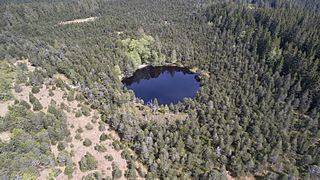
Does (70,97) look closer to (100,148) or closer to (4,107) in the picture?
(4,107)

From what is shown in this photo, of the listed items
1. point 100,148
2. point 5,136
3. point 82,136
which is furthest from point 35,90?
point 100,148

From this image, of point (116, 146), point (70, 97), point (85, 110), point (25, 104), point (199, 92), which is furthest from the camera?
point (199, 92)

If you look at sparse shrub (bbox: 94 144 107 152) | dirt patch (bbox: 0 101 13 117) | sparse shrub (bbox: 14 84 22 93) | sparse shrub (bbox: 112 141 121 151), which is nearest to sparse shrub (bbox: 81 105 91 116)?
sparse shrub (bbox: 94 144 107 152)

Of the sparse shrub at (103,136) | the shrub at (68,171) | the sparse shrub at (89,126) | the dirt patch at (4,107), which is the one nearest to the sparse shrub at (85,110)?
the sparse shrub at (89,126)

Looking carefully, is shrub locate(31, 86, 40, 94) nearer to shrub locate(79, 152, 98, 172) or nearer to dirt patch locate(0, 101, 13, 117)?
dirt patch locate(0, 101, 13, 117)

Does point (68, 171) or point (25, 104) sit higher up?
point (25, 104)

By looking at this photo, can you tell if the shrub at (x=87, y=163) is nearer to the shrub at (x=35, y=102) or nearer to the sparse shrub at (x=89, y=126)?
the sparse shrub at (x=89, y=126)

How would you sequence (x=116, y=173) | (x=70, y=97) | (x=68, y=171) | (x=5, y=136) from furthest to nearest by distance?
(x=70, y=97) < (x=5, y=136) < (x=68, y=171) < (x=116, y=173)

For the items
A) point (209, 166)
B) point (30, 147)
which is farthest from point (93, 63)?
point (209, 166)
